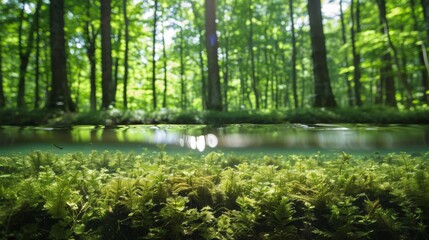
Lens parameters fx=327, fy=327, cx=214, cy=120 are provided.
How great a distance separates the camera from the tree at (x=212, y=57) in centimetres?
1116

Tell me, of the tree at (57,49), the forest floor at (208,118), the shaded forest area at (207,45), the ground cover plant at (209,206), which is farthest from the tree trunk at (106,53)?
the ground cover plant at (209,206)

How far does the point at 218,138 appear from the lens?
25.8ft

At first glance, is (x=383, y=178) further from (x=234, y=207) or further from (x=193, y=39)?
(x=193, y=39)

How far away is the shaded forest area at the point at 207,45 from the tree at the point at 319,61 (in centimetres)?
3

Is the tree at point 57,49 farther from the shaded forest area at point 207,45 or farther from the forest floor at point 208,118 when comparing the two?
the forest floor at point 208,118

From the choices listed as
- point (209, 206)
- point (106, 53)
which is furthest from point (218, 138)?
point (106, 53)

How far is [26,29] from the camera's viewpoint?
21.8m

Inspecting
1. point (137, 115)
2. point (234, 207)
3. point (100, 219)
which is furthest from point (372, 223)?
point (137, 115)

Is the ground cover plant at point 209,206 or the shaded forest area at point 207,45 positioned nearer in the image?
the ground cover plant at point 209,206

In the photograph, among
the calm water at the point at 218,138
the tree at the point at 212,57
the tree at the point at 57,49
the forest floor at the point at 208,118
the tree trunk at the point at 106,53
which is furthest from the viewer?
the tree trunk at the point at 106,53

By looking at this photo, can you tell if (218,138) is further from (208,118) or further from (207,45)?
(207,45)

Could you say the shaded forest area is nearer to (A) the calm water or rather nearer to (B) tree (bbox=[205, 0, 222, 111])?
(B) tree (bbox=[205, 0, 222, 111])

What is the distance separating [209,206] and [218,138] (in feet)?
13.6

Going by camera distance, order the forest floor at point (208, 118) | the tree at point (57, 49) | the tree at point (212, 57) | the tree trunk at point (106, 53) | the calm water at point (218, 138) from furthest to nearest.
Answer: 1. the tree trunk at point (106, 53)
2. the tree at point (212, 57)
3. the tree at point (57, 49)
4. the forest floor at point (208, 118)
5. the calm water at point (218, 138)
